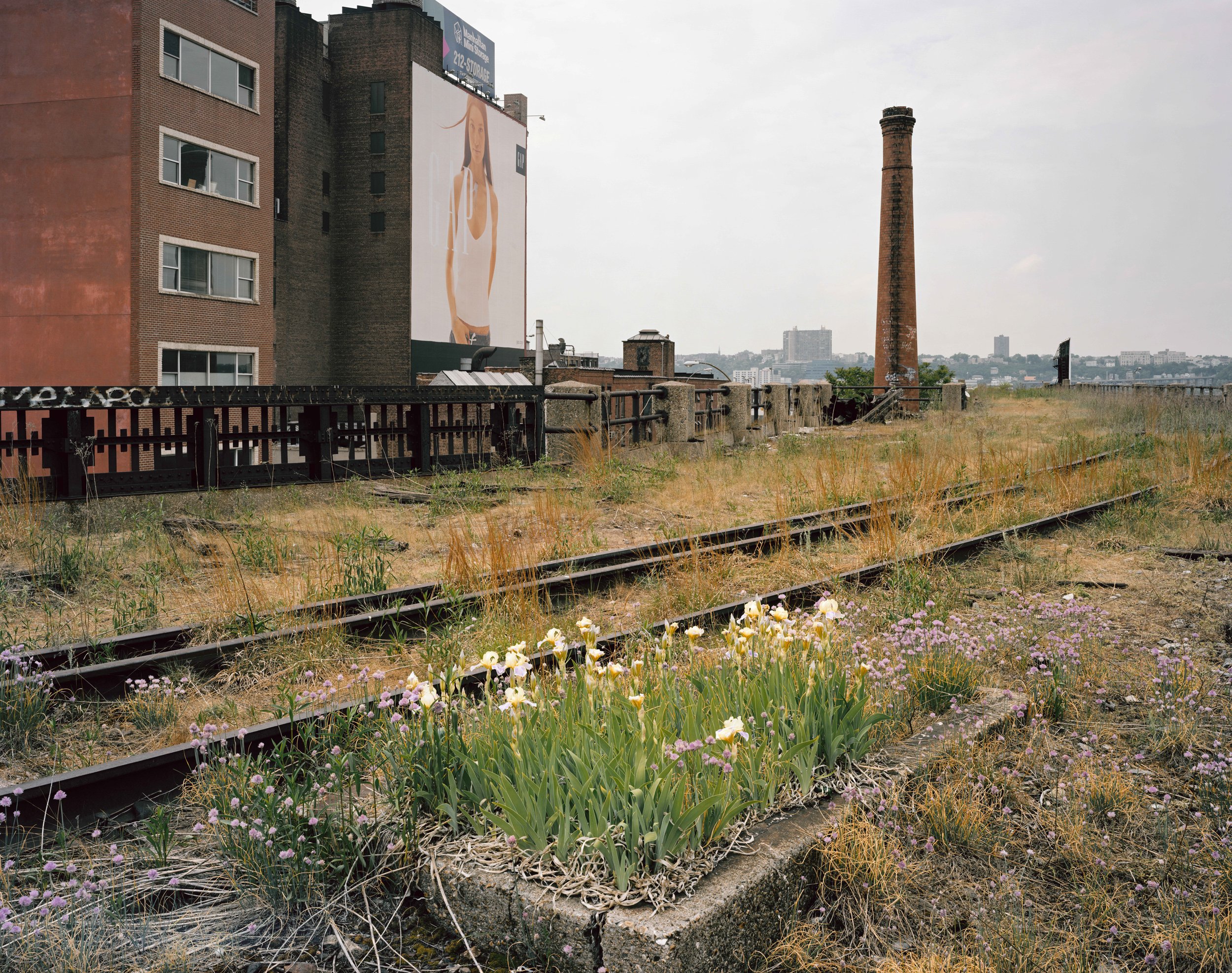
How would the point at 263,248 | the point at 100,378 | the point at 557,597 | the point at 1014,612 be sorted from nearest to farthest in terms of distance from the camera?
the point at 1014,612, the point at 557,597, the point at 100,378, the point at 263,248

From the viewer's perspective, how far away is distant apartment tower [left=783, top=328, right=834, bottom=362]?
628 feet

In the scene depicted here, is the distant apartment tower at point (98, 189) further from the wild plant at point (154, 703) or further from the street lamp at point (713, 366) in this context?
the wild plant at point (154, 703)

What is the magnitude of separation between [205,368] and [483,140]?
33570 mm

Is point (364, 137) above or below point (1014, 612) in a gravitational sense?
above

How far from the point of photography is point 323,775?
149 inches

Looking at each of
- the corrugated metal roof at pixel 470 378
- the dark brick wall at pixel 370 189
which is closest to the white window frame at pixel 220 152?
the corrugated metal roof at pixel 470 378

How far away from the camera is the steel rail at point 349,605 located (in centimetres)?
528

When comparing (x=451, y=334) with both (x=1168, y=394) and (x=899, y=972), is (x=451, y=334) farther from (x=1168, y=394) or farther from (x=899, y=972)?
(x=899, y=972)

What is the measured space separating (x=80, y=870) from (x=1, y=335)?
126ft

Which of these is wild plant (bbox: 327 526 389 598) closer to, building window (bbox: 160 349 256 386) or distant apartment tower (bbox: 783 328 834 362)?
building window (bbox: 160 349 256 386)

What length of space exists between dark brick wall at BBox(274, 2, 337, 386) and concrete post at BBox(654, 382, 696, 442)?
39.8 meters

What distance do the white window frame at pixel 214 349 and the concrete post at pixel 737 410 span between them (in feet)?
80.1

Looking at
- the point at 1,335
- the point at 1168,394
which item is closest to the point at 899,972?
the point at 1168,394

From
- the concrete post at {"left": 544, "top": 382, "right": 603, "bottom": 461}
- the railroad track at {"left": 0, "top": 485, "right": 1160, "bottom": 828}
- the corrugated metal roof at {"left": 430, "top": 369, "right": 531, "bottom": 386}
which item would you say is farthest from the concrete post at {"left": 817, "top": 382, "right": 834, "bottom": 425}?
the railroad track at {"left": 0, "top": 485, "right": 1160, "bottom": 828}
